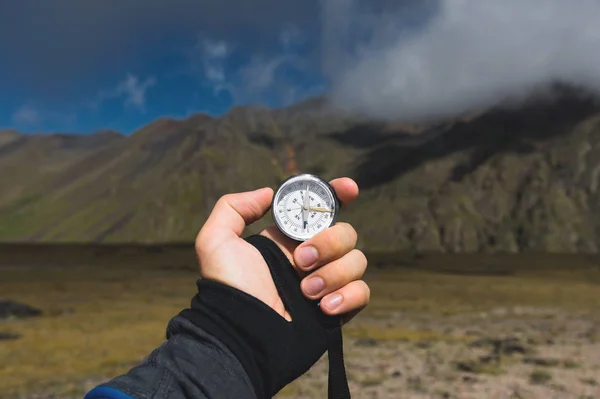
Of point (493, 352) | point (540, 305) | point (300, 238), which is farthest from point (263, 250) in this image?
point (540, 305)

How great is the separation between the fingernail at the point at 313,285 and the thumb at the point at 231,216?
66cm

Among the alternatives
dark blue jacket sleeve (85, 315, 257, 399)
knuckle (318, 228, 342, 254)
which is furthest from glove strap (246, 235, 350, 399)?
dark blue jacket sleeve (85, 315, 257, 399)

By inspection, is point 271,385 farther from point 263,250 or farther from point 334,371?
point 263,250

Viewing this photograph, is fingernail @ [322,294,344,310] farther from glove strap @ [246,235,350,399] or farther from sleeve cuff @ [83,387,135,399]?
sleeve cuff @ [83,387,135,399]

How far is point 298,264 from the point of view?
3.67m

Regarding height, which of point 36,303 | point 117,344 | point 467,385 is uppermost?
point 36,303

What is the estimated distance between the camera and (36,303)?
176 ft

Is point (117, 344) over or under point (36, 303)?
under

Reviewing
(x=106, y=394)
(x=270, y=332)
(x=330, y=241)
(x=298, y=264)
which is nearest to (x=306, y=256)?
(x=298, y=264)

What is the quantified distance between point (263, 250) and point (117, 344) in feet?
94.3

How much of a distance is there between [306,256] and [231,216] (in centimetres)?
67

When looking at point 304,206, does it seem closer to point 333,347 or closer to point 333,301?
point 333,301

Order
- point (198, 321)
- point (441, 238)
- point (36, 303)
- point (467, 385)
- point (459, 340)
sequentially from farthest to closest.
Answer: point (441, 238) → point (36, 303) → point (459, 340) → point (467, 385) → point (198, 321)

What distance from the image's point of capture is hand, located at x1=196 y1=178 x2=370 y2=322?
3.62m
